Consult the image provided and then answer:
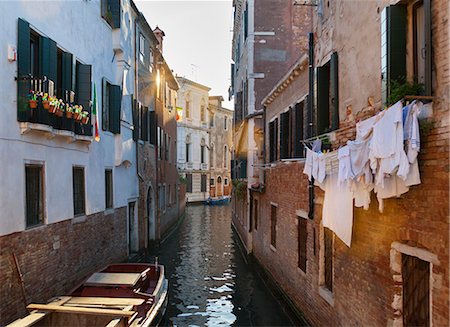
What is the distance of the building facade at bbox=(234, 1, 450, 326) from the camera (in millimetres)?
3791

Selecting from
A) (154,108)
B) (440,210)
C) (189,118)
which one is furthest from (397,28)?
(189,118)

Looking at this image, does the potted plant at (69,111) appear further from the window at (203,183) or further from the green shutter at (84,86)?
the window at (203,183)

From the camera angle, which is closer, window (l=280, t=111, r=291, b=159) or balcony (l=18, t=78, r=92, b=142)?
balcony (l=18, t=78, r=92, b=142)

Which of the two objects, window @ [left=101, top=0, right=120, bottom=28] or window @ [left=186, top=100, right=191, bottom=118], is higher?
window @ [left=186, top=100, right=191, bottom=118]

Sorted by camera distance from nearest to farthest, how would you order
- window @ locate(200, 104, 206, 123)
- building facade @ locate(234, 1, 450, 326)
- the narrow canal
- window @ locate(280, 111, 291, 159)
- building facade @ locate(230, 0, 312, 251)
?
building facade @ locate(234, 1, 450, 326), the narrow canal, window @ locate(280, 111, 291, 159), building facade @ locate(230, 0, 312, 251), window @ locate(200, 104, 206, 123)

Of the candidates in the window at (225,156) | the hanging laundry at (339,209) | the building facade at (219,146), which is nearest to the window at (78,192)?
the hanging laundry at (339,209)

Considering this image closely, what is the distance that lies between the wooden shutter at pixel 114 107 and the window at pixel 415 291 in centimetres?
860

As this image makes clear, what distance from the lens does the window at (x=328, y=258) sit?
7000mm

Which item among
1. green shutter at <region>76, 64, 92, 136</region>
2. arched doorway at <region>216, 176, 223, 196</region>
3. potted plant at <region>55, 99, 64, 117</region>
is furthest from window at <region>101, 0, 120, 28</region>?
arched doorway at <region>216, 176, 223, 196</region>

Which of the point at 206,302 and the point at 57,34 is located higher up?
the point at 57,34

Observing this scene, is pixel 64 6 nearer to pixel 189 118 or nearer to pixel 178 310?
pixel 178 310

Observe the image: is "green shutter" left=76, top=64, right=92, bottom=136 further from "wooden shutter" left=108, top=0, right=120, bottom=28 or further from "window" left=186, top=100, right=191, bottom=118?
"window" left=186, top=100, right=191, bottom=118

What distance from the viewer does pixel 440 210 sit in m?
3.69

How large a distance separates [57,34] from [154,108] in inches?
386
